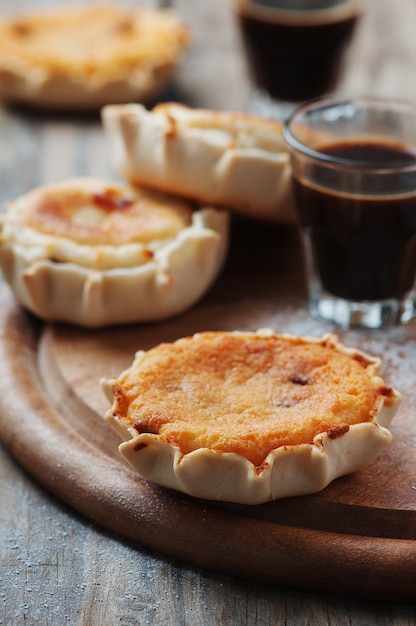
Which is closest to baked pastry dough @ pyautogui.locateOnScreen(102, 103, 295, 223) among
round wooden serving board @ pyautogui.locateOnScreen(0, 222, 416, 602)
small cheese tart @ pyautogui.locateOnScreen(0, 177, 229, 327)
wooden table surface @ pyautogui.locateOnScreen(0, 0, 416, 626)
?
small cheese tart @ pyautogui.locateOnScreen(0, 177, 229, 327)

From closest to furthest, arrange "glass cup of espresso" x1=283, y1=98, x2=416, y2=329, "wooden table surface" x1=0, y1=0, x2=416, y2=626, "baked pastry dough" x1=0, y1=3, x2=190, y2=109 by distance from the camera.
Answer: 1. "wooden table surface" x1=0, y1=0, x2=416, y2=626
2. "glass cup of espresso" x1=283, y1=98, x2=416, y2=329
3. "baked pastry dough" x1=0, y1=3, x2=190, y2=109

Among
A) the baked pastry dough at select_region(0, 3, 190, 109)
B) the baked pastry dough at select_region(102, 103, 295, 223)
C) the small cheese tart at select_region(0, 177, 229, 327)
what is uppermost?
the baked pastry dough at select_region(102, 103, 295, 223)

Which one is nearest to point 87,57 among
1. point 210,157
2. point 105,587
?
point 210,157

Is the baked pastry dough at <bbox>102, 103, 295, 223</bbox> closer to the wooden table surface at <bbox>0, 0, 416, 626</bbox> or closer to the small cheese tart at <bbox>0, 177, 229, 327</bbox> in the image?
the small cheese tart at <bbox>0, 177, 229, 327</bbox>

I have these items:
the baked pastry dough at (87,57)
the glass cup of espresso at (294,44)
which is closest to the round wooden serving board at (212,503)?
the glass cup of espresso at (294,44)

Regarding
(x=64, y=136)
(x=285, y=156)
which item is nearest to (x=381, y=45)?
(x=64, y=136)

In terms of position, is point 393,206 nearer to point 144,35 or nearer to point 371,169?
point 371,169

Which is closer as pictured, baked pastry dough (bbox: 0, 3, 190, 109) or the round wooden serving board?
the round wooden serving board
